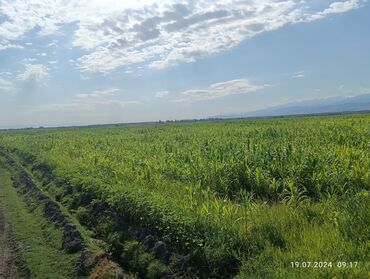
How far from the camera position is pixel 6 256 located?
8.81 meters

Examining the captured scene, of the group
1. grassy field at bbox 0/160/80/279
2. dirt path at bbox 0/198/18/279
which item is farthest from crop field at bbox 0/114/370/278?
dirt path at bbox 0/198/18/279

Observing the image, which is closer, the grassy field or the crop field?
the crop field

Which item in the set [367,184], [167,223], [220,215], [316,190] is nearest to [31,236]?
[167,223]

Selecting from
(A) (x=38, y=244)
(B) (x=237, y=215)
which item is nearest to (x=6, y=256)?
(A) (x=38, y=244)

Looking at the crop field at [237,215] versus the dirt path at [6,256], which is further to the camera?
the dirt path at [6,256]

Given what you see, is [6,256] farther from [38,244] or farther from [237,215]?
[237,215]

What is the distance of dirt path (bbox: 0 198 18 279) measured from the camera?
26.0 ft

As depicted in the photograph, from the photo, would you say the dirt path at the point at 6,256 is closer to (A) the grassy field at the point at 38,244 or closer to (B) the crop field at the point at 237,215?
(A) the grassy field at the point at 38,244

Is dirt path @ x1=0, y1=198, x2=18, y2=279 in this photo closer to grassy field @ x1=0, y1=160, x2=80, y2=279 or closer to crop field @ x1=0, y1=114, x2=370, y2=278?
grassy field @ x1=0, y1=160, x2=80, y2=279

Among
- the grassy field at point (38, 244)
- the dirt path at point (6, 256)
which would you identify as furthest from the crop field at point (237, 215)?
the dirt path at point (6, 256)

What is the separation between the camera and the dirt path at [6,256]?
7926 millimetres

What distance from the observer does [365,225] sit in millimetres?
6539

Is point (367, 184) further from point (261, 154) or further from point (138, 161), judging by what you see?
point (138, 161)

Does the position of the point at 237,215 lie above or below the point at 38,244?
above
